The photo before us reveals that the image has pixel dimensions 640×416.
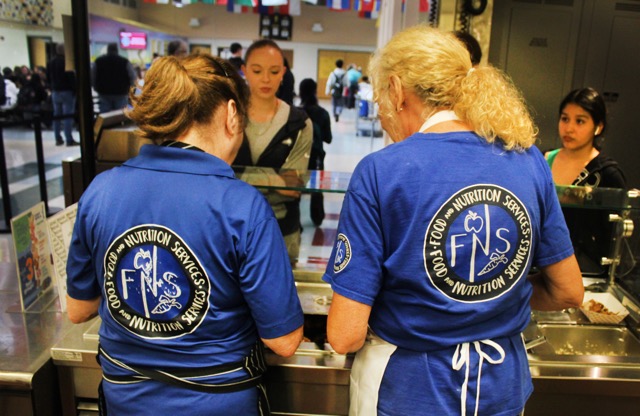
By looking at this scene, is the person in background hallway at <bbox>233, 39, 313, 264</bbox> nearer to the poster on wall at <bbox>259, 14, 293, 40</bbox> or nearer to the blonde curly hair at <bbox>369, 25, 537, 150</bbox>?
the blonde curly hair at <bbox>369, 25, 537, 150</bbox>

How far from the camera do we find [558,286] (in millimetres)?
1271

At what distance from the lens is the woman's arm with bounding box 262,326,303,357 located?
1158mm

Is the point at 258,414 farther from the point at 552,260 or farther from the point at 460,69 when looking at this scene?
the point at 460,69

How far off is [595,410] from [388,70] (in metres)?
1.16

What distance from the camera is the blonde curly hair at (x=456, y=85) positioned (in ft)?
3.59

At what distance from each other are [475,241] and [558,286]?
0.34 m

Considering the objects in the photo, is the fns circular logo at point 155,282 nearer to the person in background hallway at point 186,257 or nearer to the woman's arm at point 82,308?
the person in background hallway at point 186,257

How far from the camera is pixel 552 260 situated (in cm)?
121

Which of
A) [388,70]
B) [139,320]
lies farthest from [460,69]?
[139,320]

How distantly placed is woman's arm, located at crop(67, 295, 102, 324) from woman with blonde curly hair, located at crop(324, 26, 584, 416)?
1.99 feet

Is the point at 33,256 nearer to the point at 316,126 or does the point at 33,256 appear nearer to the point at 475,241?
the point at 475,241

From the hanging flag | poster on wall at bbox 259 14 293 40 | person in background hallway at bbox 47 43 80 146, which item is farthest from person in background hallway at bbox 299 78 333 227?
person in background hallway at bbox 47 43 80 146

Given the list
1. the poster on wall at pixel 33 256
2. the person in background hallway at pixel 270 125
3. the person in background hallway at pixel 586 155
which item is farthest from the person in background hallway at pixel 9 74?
the person in background hallway at pixel 586 155

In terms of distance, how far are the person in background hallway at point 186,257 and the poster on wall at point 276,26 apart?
16.3 ft
